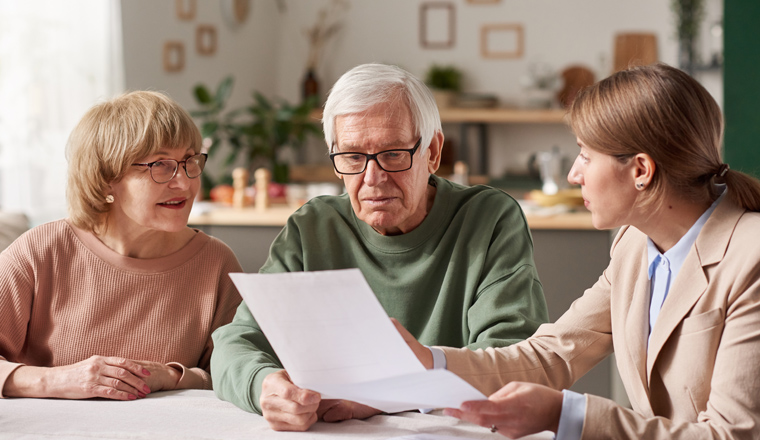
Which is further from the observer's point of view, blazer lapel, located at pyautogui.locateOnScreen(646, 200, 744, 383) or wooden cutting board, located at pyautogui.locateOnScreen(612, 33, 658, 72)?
wooden cutting board, located at pyautogui.locateOnScreen(612, 33, 658, 72)

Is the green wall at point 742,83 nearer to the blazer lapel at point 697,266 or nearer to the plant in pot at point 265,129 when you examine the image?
the blazer lapel at point 697,266

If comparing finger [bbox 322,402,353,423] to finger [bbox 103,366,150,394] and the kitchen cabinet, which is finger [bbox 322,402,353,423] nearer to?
finger [bbox 103,366,150,394]

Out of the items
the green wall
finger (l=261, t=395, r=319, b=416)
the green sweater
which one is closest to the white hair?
the green sweater

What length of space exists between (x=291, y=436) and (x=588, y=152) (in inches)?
24.1

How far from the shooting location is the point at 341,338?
0.94 metres

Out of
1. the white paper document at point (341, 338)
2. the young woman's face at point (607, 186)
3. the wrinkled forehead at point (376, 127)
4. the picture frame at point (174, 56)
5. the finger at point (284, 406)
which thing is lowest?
the finger at point (284, 406)

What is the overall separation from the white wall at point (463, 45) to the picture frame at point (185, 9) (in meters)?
0.23

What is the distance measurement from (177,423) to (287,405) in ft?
0.63

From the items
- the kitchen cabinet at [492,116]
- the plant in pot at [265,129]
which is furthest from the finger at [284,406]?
the kitchen cabinet at [492,116]

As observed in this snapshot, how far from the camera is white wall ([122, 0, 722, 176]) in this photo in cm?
637

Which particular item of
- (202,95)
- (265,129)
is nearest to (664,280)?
(202,95)

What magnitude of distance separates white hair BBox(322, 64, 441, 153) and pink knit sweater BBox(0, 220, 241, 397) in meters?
0.48

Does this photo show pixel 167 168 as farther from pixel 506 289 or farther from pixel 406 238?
pixel 506 289

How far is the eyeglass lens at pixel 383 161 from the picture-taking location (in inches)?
57.2
